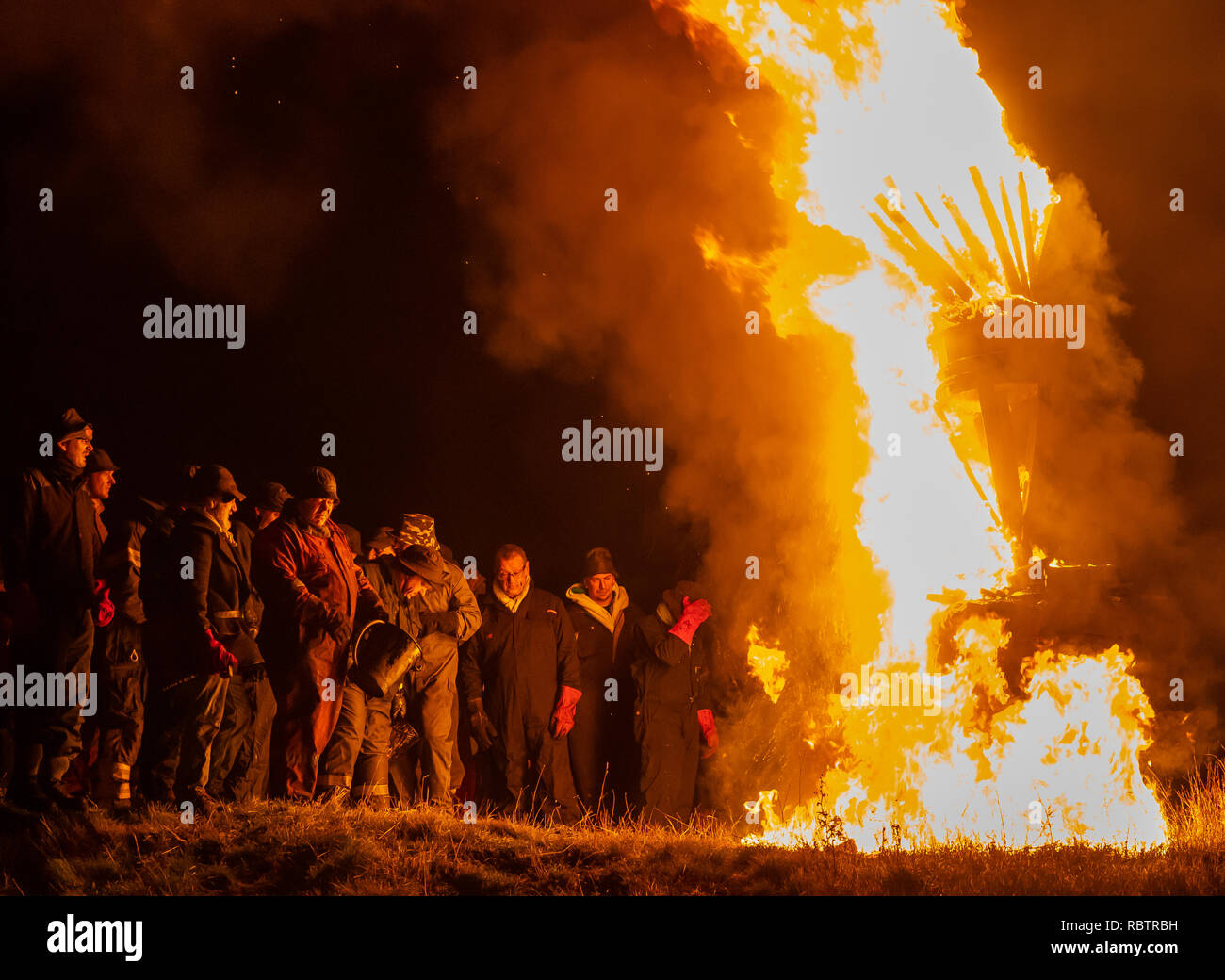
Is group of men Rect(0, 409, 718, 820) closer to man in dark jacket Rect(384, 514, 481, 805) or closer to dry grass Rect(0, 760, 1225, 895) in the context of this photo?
man in dark jacket Rect(384, 514, 481, 805)

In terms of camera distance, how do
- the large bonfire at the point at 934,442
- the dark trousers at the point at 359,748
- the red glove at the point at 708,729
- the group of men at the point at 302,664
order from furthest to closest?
the red glove at the point at 708,729
the large bonfire at the point at 934,442
the dark trousers at the point at 359,748
the group of men at the point at 302,664

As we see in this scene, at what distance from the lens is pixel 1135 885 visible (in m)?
6.23

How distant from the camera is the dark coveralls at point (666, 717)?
30.1ft

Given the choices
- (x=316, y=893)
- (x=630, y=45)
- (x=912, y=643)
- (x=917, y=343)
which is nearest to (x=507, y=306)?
(x=630, y=45)

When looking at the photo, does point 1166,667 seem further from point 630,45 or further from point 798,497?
point 630,45

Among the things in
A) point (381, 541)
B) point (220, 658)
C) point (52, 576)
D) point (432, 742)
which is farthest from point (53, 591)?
point (432, 742)

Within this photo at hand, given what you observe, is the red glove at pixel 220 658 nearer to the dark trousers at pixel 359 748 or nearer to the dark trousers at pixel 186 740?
the dark trousers at pixel 186 740

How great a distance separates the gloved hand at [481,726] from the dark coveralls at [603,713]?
69 centimetres

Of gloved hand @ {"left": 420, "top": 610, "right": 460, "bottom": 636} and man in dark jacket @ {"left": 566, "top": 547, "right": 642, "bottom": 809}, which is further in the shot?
man in dark jacket @ {"left": 566, "top": 547, "right": 642, "bottom": 809}

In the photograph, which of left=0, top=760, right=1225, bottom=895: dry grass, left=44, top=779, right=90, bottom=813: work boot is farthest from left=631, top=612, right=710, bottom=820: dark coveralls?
left=44, top=779, right=90, bottom=813: work boot

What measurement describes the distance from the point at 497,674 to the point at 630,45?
23.8ft

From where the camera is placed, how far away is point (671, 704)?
365 inches

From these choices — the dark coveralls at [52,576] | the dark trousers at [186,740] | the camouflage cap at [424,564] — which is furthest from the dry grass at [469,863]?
the camouflage cap at [424,564]

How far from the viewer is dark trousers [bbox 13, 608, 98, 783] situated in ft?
23.7
